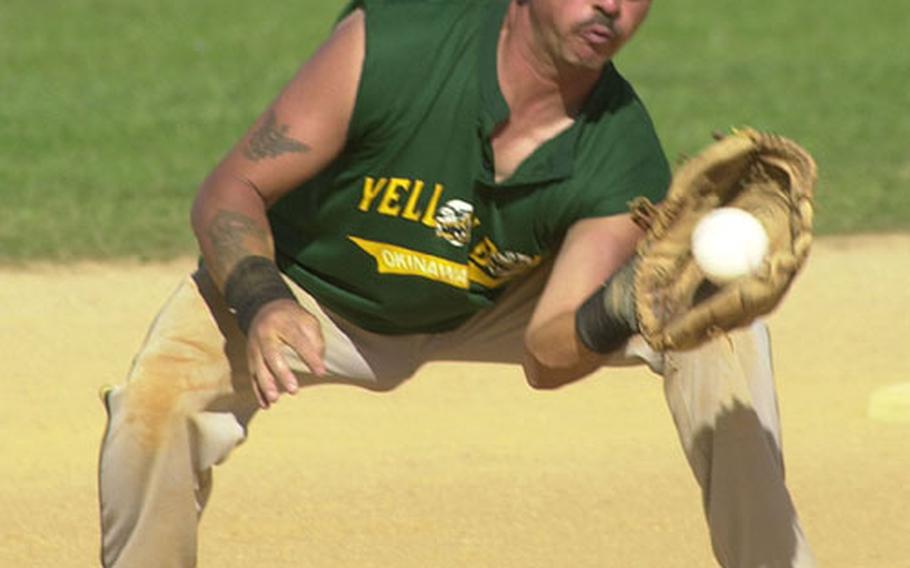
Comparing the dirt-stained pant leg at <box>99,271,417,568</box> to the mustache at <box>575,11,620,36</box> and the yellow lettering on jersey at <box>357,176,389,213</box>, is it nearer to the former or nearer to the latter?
the yellow lettering on jersey at <box>357,176,389,213</box>

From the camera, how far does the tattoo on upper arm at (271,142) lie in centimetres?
534

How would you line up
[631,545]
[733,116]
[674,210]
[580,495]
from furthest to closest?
[733,116], [580,495], [631,545], [674,210]

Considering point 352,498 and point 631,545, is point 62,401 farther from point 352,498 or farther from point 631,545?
point 631,545

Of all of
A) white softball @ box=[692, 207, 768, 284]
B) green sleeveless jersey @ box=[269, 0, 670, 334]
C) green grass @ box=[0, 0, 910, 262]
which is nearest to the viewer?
white softball @ box=[692, 207, 768, 284]

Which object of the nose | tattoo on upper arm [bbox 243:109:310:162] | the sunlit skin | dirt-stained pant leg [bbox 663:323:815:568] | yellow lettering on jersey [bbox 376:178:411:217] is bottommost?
dirt-stained pant leg [bbox 663:323:815:568]

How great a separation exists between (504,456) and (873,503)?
1.20m

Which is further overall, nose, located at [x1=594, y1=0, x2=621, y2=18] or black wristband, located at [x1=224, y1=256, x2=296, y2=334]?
nose, located at [x1=594, y1=0, x2=621, y2=18]

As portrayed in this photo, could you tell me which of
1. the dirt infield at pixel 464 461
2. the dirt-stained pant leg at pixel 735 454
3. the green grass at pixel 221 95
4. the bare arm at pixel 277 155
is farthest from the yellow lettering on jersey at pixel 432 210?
the green grass at pixel 221 95

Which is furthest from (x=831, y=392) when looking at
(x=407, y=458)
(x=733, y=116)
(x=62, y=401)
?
(x=733, y=116)

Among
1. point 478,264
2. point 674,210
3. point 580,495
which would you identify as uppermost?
point 674,210

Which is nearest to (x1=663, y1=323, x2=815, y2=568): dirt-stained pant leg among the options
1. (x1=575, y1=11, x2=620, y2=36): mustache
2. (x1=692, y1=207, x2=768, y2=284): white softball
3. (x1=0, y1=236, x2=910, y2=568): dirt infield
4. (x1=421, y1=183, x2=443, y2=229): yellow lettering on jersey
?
(x1=692, y1=207, x2=768, y2=284): white softball

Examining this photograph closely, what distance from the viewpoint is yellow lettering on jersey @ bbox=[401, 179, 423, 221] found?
17.9 ft

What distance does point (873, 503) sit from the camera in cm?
693

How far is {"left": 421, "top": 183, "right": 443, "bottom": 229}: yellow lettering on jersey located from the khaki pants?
1.54 ft
